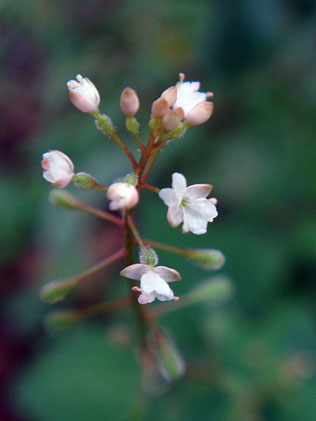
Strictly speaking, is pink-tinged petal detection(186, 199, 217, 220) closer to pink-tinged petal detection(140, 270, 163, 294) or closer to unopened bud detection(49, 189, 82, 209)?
pink-tinged petal detection(140, 270, 163, 294)

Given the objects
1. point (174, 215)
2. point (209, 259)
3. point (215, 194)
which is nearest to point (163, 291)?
point (174, 215)

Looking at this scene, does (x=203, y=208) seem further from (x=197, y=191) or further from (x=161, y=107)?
(x=161, y=107)

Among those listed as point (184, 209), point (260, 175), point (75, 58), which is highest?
point (75, 58)

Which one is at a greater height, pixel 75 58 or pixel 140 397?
pixel 75 58

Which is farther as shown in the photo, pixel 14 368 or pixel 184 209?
pixel 14 368

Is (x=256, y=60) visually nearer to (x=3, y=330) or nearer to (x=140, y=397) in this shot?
(x=140, y=397)

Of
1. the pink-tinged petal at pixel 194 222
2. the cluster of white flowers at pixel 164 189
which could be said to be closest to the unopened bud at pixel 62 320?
the cluster of white flowers at pixel 164 189

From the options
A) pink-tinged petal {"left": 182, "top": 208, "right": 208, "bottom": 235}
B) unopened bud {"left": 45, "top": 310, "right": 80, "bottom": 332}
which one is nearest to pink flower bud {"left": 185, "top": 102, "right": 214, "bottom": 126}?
pink-tinged petal {"left": 182, "top": 208, "right": 208, "bottom": 235}

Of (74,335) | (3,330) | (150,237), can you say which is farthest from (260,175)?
(3,330)
